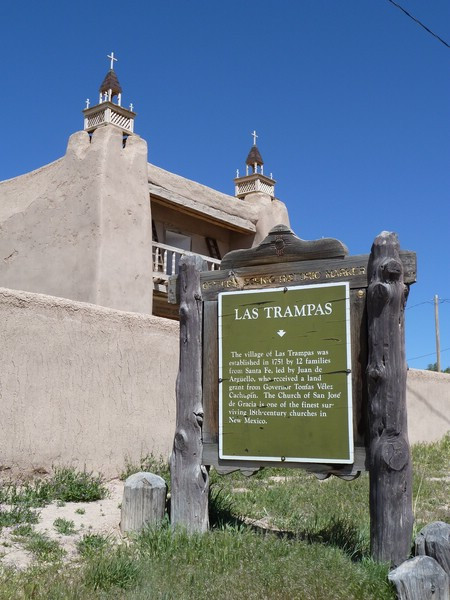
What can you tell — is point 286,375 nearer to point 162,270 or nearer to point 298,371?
point 298,371

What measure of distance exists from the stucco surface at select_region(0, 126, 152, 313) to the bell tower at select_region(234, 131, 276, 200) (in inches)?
210

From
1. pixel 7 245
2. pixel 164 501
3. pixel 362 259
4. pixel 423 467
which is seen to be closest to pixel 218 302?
pixel 362 259

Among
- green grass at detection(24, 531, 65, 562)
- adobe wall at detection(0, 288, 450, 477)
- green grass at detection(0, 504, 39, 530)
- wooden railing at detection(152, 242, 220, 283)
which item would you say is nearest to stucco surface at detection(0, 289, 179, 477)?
adobe wall at detection(0, 288, 450, 477)

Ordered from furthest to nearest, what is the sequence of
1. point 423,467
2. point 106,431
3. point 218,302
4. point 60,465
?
point 423,467
point 106,431
point 60,465
point 218,302

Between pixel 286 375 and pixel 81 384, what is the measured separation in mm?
3642

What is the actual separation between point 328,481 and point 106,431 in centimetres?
327

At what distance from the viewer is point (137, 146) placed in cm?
1484

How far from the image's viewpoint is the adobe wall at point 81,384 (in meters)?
7.39

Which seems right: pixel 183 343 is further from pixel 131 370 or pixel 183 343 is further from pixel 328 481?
pixel 328 481

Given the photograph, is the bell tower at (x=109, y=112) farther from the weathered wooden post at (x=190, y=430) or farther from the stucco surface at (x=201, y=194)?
the weathered wooden post at (x=190, y=430)

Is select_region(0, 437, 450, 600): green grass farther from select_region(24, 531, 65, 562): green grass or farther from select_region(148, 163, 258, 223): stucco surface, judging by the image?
select_region(148, 163, 258, 223): stucco surface

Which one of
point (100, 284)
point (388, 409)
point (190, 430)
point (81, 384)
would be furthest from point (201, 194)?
point (388, 409)

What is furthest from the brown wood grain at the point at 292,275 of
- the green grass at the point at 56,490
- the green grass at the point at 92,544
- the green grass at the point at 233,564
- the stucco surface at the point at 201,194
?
the stucco surface at the point at 201,194

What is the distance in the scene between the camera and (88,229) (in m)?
13.9
